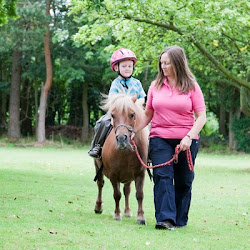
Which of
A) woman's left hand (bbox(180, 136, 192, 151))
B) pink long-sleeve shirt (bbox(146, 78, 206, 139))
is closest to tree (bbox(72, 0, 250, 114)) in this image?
pink long-sleeve shirt (bbox(146, 78, 206, 139))

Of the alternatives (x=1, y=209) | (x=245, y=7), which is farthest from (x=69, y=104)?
(x=1, y=209)

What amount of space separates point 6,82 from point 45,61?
18.6 ft

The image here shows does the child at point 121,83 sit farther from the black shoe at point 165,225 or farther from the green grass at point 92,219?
the black shoe at point 165,225

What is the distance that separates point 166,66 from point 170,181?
1457 mm

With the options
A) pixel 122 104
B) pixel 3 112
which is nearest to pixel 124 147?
pixel 122 104

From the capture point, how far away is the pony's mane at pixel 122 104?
24.8 feet

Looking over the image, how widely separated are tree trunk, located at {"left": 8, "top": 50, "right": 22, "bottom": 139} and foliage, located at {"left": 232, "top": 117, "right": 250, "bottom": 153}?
13686 mm

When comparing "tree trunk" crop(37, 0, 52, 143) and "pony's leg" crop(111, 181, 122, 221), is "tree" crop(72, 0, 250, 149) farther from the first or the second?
"tree trunk" crop(37, 0, 52, 143)

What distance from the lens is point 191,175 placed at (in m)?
7.60

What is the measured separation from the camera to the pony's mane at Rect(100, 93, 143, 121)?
24.8 ft

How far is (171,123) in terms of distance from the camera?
7391 millimetres

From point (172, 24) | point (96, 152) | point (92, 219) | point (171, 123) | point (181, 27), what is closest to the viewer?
point (171, 123)

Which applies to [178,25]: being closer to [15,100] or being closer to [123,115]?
[123,115]

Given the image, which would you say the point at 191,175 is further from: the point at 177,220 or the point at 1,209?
the point at 1,209
